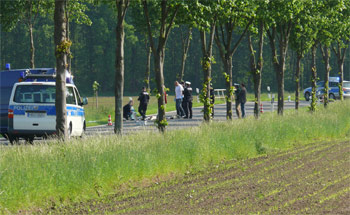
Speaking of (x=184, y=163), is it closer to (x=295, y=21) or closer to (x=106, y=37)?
(x=295, y=21)

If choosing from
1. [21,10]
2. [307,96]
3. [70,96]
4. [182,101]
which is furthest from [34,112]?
[307,96]

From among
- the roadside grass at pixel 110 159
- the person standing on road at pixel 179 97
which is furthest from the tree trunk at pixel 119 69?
the person standing on road at pixel 179 97

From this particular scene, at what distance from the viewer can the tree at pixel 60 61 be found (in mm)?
12844

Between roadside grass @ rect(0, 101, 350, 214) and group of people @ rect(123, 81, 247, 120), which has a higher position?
group of people @ rect(123, 81, 247, 120)

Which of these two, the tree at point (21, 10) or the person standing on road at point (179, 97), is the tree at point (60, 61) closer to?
the person standing on road at point (179, 97)

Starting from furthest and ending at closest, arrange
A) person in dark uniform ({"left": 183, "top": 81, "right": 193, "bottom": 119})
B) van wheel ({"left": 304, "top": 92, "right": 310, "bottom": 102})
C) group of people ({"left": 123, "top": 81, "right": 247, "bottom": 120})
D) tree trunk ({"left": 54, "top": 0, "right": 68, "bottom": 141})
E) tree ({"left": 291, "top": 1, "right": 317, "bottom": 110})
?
van wheel ({"left": 304, "top": 92, "right": 310, "bottom": 102})
person in dark uniform ({"left": 183, "top": 81, "right": 193, "bottom": 119})
group of people ({"left": 123, "top": 81, "right": 247, "bottom": 120})
tree ({"left": 291, "top": 1, "right": 317, "bottom": 110})
tree trunk ({"left": 54, "top": 0, "right": 68, "bottom": 141})

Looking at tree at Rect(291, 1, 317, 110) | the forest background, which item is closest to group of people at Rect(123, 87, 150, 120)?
tree at Rect(291, 1, 317, 110)

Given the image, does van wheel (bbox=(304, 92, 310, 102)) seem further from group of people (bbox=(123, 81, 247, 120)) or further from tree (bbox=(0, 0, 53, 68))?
tree (bbox=(0, 0, 53, 68))

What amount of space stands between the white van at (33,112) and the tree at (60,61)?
522 centimetres

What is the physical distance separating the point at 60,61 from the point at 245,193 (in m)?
4.99

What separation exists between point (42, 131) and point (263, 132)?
6.37m

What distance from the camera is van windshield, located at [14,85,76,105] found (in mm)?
18906

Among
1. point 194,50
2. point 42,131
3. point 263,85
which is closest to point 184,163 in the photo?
point 42,131

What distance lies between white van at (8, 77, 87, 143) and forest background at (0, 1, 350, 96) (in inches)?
3092
